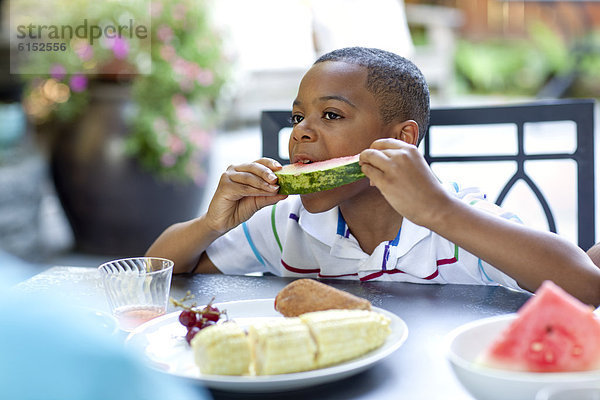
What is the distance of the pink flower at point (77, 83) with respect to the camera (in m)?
4.46

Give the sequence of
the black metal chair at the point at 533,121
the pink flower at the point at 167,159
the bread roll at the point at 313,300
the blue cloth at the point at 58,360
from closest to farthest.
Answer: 1. the blue cloth at the point at 58,360
2. the bread roll at the point at 313,300
3. the black metal chair at the point at 533,121
4. the pink flower at the point at 167,159

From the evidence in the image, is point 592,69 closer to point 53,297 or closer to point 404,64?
point 404,64

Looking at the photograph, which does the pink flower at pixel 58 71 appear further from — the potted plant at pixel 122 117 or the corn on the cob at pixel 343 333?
the corn on the cob at pixel 343 333

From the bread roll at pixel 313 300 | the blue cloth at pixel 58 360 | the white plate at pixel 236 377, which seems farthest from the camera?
the bread roll at pixel 313 300

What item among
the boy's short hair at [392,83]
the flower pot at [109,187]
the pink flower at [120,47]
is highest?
the pink flower at [120,47]

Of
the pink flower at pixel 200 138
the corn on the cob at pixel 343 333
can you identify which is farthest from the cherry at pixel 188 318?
the pink flower at pixel 200 138

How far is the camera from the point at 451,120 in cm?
194

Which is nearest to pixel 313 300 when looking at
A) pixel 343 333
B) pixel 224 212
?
pixel 343 333

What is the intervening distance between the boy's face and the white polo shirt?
14 centimetres

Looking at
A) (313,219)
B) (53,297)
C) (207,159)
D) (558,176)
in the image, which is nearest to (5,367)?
(53,297)

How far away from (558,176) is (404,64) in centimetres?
443

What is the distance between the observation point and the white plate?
2.88 feet

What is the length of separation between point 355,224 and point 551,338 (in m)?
1.01

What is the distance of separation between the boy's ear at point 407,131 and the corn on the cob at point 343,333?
0.86m
